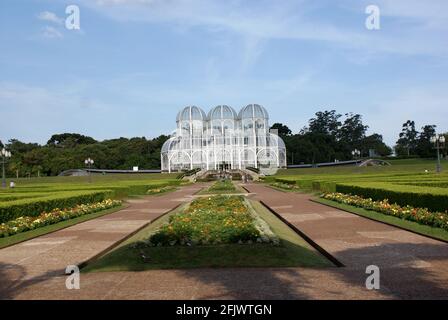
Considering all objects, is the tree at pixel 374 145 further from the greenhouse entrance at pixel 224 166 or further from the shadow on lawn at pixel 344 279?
the shadow on lawn at pixel 344 279

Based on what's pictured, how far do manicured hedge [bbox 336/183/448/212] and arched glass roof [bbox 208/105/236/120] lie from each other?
50660mm

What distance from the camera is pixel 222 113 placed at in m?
71.1

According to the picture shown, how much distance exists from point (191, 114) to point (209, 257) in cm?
6363

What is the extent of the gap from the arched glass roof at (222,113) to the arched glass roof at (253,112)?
1283mm

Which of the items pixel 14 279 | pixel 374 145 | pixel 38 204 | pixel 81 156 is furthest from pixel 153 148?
pixel 14 279

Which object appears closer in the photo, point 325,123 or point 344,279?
point 344,279

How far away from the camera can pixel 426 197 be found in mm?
13891

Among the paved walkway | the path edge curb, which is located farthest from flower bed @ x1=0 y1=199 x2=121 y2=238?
the path edge curb

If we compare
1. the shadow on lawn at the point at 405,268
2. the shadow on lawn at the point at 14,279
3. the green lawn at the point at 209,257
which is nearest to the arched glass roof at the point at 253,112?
the shadow on lawn at the point at 405,268

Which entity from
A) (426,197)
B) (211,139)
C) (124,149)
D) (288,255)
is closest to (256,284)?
(288,255)

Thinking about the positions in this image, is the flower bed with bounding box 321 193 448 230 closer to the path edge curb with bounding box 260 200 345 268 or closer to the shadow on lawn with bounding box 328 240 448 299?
the shadow on lawn with bounding box 328 240 448 299

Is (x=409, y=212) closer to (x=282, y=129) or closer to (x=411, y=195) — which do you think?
(x=411, y=195)

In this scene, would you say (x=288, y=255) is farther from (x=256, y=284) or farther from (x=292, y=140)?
(x=292, y=140)
